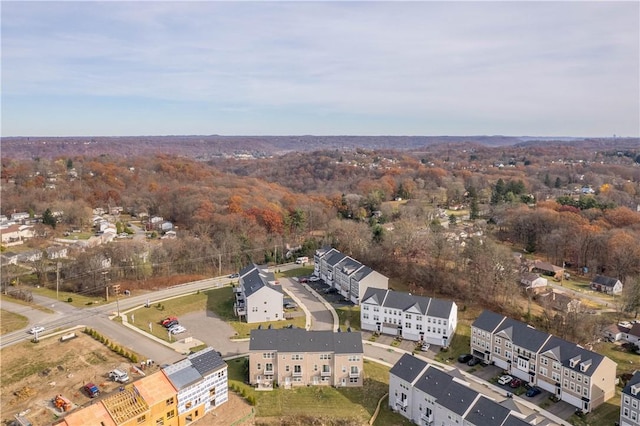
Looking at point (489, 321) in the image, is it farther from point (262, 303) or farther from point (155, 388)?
point (155, 388)

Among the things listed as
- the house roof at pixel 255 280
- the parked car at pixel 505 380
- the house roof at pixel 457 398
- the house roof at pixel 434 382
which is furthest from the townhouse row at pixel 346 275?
the house roof at pixel 457 398

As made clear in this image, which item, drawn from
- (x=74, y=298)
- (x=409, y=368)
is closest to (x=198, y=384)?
(x=409, y=368)

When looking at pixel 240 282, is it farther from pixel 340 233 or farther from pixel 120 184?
pixel 120 184

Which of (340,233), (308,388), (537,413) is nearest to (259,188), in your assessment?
(340,233)

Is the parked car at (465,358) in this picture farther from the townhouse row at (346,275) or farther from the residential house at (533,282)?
the residential house at (533,282)

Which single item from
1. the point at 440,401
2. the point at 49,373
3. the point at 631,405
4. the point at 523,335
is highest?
the point at 523,335

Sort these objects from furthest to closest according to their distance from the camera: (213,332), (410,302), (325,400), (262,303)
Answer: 1. (262,303)
2. (410,302)
3. (213,332)
4. (325,400)
